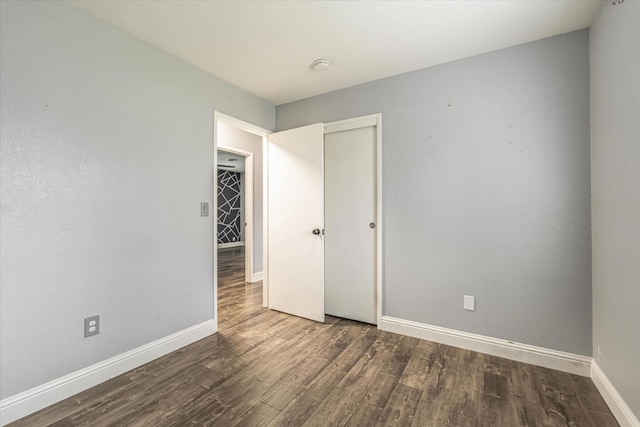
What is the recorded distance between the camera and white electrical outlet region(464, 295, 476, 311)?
2.31 metres

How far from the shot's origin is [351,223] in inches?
115

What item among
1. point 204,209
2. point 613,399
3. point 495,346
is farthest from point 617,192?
point 204,209

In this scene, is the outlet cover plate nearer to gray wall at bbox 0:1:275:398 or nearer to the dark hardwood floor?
gray wall at bbox 0:1:275:398

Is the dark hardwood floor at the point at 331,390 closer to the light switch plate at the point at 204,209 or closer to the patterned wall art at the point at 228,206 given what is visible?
the light switch plate at the point at 204,209

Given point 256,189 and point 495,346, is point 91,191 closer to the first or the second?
point 256,189

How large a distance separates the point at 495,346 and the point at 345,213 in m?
1.70

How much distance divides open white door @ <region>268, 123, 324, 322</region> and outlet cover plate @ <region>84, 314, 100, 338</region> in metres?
1.68

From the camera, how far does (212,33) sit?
202cm

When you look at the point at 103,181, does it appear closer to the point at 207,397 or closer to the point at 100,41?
the point at 100,41

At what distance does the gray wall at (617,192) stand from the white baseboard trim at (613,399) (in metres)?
0.04

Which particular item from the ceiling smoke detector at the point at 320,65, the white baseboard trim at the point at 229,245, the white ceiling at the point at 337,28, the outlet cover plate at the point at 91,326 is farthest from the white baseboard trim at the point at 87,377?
the white baseboard trim at the point at 229,245

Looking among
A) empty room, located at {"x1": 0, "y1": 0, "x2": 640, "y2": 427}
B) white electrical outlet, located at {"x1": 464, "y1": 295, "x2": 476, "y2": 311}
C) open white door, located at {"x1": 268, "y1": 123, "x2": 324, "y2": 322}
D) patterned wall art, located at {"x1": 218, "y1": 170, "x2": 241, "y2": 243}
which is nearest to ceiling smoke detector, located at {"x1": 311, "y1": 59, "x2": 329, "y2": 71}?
empty room, located at {"x1": 0, "y1": 0, "x2": 640, "y2": 427}

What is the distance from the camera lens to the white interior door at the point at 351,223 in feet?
9.23

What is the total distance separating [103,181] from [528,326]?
10.6ft
